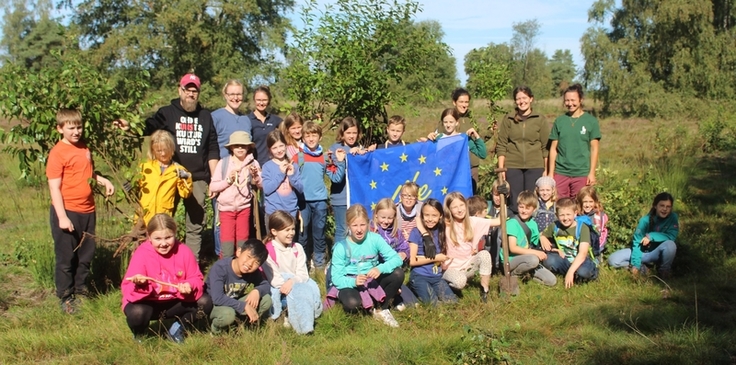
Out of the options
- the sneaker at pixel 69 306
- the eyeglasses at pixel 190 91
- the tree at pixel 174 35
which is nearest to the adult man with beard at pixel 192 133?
the eyeglasses at pixel 190 91

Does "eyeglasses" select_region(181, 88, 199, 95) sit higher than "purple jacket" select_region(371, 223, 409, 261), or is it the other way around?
"eyeglasses" select_region(181, 88, 199, 95)

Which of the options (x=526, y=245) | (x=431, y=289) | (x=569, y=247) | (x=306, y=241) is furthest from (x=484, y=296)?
(x=306, y=241)

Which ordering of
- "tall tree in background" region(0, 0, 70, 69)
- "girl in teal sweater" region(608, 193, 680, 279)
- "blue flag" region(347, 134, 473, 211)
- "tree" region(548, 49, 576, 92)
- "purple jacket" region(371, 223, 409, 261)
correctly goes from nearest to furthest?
"purple jacket" region(371, 223, 409, 261), "girl in teal sweater" region(608, 193, 680, 279), "blue flag" region(347, 134, 473, 211), "tall tree in background" region(0, 0, 70, 69), "tree" region(548, 49, 576, 92)

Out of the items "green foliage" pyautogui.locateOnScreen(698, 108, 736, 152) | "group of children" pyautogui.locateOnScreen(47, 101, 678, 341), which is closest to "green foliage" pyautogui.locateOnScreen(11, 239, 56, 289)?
"group of children" pyautogui.locateOnScreen(47, 101, 678, 341)

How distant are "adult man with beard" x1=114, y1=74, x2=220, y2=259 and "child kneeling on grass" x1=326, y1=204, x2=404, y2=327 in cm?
186

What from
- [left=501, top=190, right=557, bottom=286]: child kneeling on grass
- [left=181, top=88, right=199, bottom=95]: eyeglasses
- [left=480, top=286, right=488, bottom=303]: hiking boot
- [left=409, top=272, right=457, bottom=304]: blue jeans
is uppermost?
[left=181, top=88, right=199, bottom=95]: eyeglasses

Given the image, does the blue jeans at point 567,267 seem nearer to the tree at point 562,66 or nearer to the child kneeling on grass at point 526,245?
the child kneeling on grass at point 526,245

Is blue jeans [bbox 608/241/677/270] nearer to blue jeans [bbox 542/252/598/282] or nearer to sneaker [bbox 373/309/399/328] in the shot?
blue jeans [bbox 542/252/598/282]

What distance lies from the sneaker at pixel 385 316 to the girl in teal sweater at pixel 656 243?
2.95 metres

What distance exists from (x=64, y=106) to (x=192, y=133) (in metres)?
1.25

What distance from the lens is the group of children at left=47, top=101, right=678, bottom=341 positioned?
5.15 metres

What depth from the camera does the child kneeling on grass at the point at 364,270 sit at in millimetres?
5676

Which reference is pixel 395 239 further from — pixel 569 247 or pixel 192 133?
pixel 192 133

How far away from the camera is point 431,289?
20.0 feet
